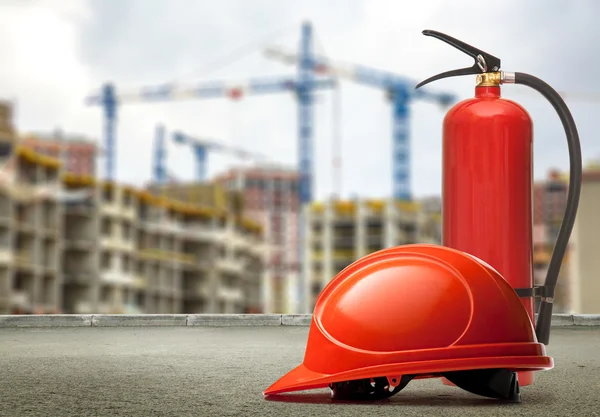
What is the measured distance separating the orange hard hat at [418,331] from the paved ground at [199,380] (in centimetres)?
13

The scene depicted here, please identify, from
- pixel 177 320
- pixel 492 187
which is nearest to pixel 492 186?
pixel 492 187

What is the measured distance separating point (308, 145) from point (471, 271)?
130 m

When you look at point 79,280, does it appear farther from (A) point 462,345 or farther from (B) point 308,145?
(A) point 462,345

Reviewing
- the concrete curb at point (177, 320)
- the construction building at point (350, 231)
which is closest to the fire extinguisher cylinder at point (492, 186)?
the concrete curb at point (177, 320)

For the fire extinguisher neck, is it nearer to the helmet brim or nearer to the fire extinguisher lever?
the fire extinguisher lever

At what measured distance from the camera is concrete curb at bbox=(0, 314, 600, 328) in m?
9.56

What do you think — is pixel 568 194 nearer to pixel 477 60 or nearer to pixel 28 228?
pixel 477 60

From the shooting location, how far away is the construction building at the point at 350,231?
145000 millimetres

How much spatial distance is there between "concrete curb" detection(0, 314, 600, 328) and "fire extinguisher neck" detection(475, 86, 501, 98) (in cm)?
396

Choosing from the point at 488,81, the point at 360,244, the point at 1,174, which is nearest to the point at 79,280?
the point at 1,174

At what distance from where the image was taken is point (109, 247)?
308 ft

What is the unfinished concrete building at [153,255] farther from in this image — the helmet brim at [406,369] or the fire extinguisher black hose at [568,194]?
the helmet brim at [406,369]

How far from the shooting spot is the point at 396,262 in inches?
196

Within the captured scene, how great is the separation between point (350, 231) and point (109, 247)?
2320 inches
